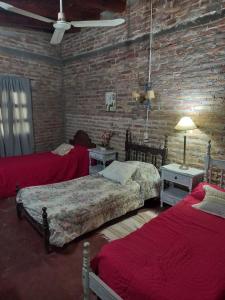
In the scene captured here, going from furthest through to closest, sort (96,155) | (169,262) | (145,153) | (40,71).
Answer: (40,71), (96,155), (145,153), (169,262)

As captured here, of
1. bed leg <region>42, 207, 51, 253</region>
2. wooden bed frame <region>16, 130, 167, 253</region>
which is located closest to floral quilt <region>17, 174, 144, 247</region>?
bed leg <region>42, 207, 51, 253</region>

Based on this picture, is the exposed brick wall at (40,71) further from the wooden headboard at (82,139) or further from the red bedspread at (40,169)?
the red bedspread at (40,169)

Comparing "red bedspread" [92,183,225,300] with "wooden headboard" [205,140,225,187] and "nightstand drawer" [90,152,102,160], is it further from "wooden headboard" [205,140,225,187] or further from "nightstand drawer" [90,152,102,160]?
"nightstand drawer" [90,152,102,160]

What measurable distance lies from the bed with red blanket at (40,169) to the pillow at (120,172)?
114cm

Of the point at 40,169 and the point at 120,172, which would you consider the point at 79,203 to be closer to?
the point at 120,172

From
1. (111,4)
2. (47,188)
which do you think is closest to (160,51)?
(111,4)

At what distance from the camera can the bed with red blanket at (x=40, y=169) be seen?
13.2ft

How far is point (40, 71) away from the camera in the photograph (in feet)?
17.8

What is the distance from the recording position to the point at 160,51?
143 inches

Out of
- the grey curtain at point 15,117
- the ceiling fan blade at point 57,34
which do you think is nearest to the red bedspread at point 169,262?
the ceiling fan blade at point 57,34

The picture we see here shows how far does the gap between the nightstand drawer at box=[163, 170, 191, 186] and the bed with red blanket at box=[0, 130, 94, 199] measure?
6.76 feet

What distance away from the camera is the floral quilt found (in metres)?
2.56

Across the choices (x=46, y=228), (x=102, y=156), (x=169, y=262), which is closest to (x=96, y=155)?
(x=102, y=156)

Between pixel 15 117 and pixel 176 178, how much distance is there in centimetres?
378
